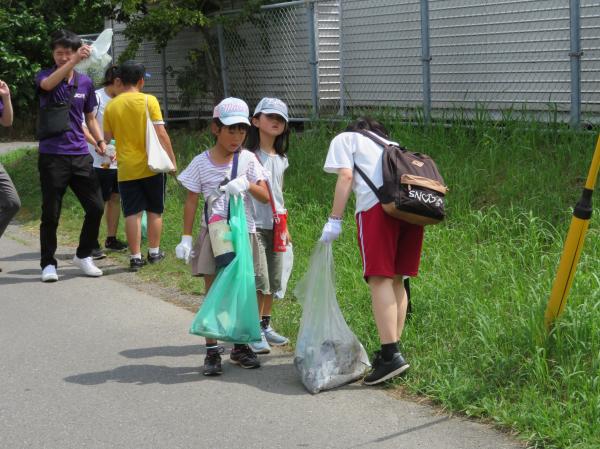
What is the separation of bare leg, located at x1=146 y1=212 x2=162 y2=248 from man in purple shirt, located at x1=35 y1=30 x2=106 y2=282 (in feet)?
1.49

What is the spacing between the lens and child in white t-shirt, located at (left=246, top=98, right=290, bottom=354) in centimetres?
618

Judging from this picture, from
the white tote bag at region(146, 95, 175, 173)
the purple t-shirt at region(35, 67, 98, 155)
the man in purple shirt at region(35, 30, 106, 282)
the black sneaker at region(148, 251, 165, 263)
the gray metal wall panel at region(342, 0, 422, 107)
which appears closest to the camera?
the man in purple shirt at region(35, 30, 106, 282)

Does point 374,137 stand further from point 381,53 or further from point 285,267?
point 381,53

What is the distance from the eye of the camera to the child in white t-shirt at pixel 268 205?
20.3 feet

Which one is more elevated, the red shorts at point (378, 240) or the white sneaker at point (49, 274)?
the red shorts at point (378, 240)

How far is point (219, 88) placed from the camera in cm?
1441

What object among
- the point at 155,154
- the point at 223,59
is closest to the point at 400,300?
the point at 155,154

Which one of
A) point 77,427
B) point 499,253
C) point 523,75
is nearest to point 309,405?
point 77,427

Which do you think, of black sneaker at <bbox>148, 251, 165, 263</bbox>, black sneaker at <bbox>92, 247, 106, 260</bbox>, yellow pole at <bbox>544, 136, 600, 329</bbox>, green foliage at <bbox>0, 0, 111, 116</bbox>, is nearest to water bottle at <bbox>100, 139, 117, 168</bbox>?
black sneaker at <bbox>92, 247, 106, 260</bbox>

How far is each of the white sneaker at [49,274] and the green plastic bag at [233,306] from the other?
316 cm

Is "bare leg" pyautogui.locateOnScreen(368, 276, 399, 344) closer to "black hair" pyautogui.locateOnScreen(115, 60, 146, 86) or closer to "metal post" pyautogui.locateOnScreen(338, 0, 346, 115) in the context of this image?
"black hair" pyautogui.locateOnScreen(115, 60, 146, 86)

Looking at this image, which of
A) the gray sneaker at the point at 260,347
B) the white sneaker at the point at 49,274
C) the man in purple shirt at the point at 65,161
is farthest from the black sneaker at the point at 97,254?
the gray sneaker at the point at 260,347

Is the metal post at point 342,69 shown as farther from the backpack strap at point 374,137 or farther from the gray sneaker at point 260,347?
the backpack strap at point 374,137

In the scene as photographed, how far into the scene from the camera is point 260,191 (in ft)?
19.4
